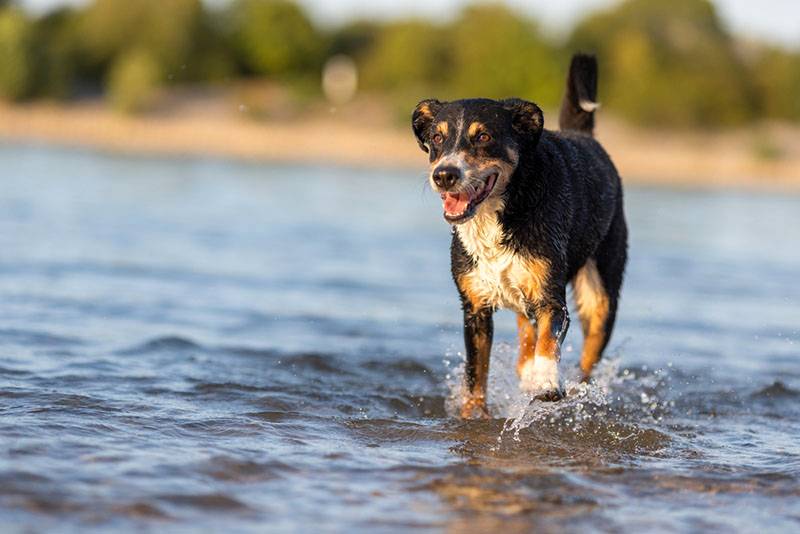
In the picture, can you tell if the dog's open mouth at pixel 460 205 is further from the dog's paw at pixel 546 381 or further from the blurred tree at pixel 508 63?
the blurred tree at pixel 508 63

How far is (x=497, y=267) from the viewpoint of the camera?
21.9 ft

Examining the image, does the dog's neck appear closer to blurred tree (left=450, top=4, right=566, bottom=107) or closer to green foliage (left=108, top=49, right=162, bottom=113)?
blurred tree (left=450, top=4, right=566, bottom=107)

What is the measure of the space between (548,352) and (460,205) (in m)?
1.01

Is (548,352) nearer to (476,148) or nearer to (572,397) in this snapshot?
(572,397)

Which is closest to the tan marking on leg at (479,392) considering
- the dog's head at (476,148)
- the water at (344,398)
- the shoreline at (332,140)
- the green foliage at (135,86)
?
the water at (344,398)

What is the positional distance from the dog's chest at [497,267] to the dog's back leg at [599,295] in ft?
4.74

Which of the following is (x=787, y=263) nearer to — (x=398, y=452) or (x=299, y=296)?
(x=299, y=296)

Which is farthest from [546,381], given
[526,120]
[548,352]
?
[526,120]

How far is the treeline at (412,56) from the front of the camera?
59062 mm

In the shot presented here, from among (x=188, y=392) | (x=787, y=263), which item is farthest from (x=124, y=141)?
(x=188, y=392)

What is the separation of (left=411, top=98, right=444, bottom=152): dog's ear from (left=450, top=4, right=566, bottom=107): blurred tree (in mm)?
49763

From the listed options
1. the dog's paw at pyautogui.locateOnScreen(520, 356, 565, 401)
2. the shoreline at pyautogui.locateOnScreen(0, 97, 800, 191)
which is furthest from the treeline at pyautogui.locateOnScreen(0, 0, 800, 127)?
the dog's paw at pyautogui.locateOnScreen(520, 356, 565, 401)

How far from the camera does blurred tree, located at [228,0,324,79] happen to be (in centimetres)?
6819

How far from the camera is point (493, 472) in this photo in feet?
19.7
